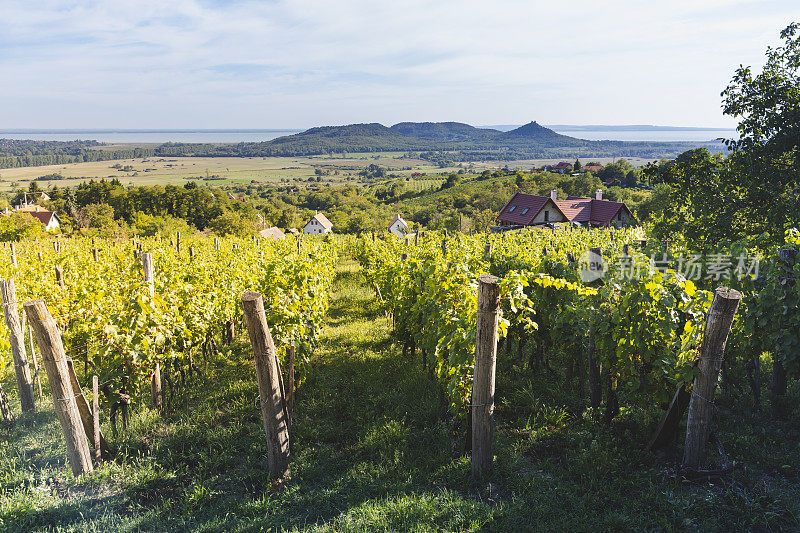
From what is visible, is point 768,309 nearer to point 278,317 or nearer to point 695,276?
point 695,276

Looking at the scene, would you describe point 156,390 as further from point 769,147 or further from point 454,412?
point 769,147

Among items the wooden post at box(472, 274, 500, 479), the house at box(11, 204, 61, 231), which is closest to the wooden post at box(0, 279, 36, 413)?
the wooden post at box(472, 274, 500, 479)

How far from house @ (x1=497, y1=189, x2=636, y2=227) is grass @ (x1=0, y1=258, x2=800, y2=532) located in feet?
113

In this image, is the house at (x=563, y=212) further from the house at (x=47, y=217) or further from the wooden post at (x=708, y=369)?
the house at (x=47, y=217)

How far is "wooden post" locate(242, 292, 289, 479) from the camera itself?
4056mm

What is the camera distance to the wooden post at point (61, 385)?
13.5ft

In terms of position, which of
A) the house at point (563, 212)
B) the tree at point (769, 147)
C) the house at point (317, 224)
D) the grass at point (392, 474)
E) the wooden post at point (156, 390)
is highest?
the tree at point (769, 147)

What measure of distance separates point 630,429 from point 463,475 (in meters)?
2.06

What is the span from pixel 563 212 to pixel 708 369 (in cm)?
3768

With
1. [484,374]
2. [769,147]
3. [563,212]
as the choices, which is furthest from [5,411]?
[563,212]

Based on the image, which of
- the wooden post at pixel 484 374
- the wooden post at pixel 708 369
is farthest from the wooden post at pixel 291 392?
the wooden post at pixel 708 369

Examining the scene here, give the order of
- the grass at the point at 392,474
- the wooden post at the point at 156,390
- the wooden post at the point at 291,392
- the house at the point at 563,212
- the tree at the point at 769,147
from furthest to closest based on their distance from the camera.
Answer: the house at the point at 563,212 → the tree at the point at 769,147 → the wooden post at the point at 156,390 → the wooden post at the point at 291,392 → the grass at the point at 392,474

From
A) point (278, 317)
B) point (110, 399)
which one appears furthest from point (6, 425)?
point (278, 317)

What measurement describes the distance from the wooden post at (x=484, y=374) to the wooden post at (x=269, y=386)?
6.13 feet
